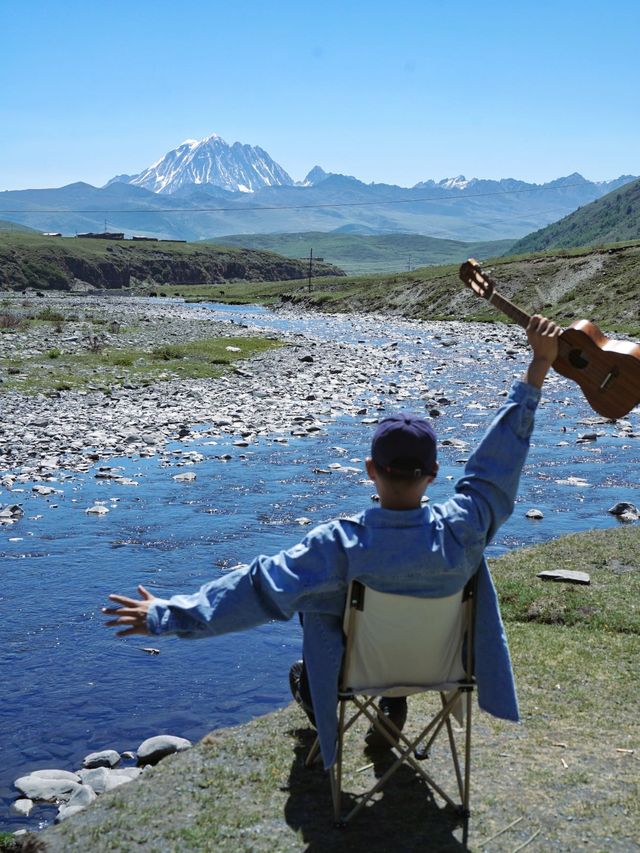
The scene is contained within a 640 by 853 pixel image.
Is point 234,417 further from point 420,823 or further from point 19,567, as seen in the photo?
point 420,823

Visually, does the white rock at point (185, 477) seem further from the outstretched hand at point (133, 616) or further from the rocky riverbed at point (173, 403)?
the outstretched hand at point (133, 616)

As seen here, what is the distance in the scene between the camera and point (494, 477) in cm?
546

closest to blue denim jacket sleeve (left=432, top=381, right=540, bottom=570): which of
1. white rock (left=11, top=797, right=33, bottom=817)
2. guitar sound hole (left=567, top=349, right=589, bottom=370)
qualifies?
guitar sound hole (left=567, top=349, right=589, bottom=370)

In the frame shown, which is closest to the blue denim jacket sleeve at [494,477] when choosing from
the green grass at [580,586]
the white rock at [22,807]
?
the white rock at [22,807]

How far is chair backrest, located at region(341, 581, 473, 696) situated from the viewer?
533 cm

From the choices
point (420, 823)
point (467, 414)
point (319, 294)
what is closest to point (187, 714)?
point (420, 823)

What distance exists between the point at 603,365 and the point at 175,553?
388 inches

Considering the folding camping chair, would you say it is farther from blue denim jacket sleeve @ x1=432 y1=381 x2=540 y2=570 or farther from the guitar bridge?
the guitar bridge

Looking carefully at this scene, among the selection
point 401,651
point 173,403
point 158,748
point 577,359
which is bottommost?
point 173,403

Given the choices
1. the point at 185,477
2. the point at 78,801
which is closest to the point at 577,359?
the point at 78,801

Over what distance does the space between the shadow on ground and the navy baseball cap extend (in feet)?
6.86

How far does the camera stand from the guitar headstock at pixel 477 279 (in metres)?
6.07

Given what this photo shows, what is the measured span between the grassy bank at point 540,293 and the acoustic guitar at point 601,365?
53.4 m

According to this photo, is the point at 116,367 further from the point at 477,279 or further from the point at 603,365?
the point at 603,365
